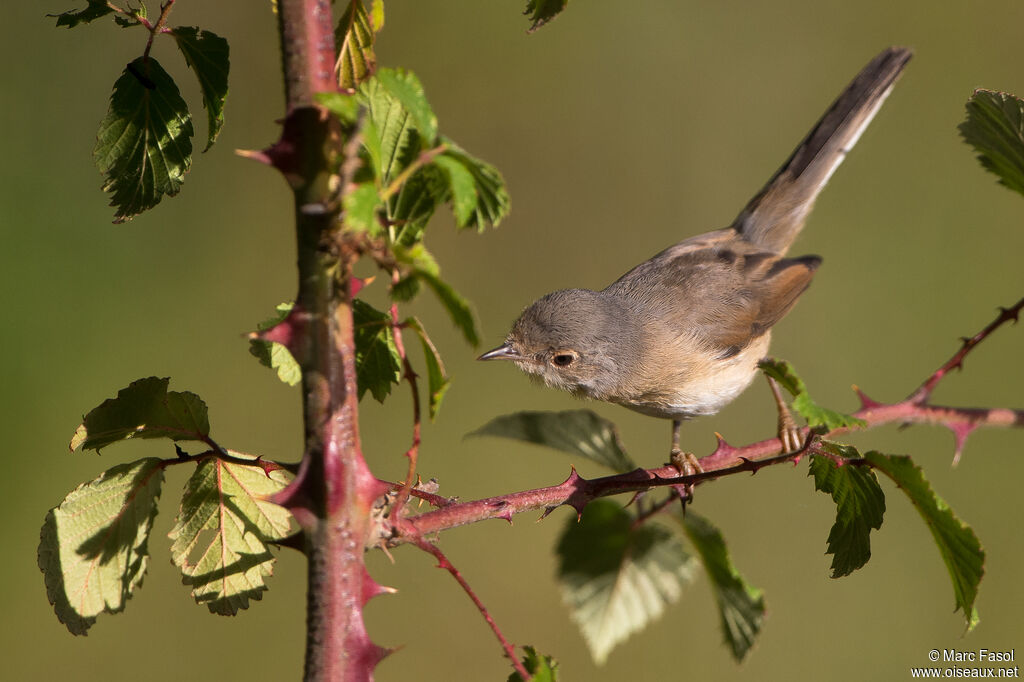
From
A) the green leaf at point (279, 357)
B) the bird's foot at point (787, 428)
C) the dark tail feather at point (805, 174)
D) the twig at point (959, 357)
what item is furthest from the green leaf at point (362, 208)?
the dark tail feather at point (805, 174)

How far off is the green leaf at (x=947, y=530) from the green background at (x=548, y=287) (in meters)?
3.02

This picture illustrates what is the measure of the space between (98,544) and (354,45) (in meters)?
0.91

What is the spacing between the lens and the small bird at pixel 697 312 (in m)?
3.05

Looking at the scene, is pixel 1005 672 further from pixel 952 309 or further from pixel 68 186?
pixel 68 186

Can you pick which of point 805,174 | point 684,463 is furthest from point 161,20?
point 805,174

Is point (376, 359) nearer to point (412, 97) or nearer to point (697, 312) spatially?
point (412, 97)

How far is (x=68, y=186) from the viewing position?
4.85 meters

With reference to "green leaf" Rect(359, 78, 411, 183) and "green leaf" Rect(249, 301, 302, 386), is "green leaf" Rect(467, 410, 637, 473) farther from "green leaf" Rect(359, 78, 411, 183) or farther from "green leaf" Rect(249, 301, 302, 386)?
"green leaf" Rect(359, 78, 411, 183)

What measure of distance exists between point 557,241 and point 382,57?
1762 millimetres

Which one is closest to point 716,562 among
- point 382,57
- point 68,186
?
point 68,186

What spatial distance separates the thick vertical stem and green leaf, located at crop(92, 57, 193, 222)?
552 millimetres

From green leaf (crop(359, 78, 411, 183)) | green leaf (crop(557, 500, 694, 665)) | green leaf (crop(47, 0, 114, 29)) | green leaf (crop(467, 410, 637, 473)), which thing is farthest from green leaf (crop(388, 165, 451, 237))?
green leaf (crop(557, 500, 694, 665))

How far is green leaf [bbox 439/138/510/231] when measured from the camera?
100 cm

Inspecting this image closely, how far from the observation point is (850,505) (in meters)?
1.49
